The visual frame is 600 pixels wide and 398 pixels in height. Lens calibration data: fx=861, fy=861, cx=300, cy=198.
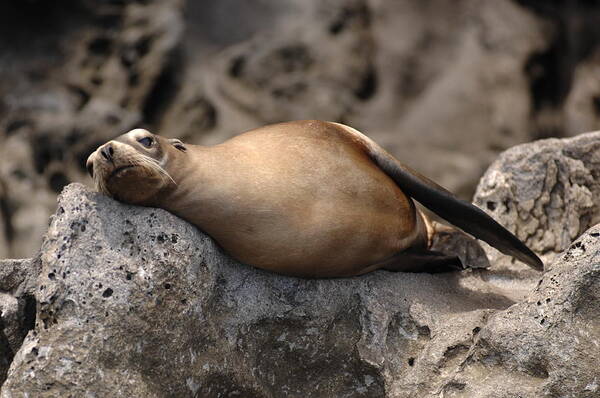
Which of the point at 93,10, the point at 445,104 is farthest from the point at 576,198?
the point at 93,10

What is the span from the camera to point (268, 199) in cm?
358

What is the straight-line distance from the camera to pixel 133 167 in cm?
335

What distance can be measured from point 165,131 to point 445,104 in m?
2.77

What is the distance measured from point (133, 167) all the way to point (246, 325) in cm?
82

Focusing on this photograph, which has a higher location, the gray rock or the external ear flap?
the external ear flap

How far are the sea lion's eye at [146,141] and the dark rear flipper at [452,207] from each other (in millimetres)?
Result: 1171

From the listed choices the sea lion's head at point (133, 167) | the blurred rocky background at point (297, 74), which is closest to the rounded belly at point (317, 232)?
the sea lion's head at point (133, 167)

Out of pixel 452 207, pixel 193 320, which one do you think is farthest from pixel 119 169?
pixel 452 207

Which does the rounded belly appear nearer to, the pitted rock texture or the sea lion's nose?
the sea lion's nose

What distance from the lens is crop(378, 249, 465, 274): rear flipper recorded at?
4051mm

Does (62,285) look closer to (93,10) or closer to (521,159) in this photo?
(521,159)

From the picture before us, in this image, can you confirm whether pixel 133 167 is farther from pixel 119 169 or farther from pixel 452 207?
pixel 452 207

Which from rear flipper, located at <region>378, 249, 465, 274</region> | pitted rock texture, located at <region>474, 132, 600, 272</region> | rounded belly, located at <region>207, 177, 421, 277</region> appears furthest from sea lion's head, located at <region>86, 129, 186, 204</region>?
pitted rock texture, located at <region>474, 132, 600, 272</region>

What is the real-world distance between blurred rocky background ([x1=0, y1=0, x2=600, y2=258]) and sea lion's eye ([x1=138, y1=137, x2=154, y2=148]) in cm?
384
